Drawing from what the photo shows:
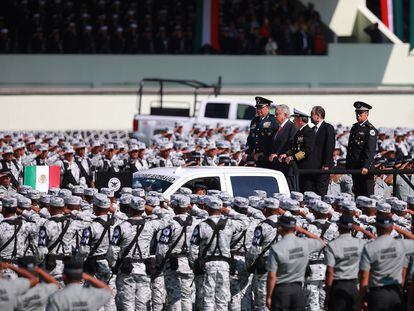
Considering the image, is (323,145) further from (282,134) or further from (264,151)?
(264,151)

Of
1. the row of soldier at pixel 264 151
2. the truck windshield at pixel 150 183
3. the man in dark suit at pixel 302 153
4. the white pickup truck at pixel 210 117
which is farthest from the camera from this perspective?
the white pickup truck at pixel 210 117

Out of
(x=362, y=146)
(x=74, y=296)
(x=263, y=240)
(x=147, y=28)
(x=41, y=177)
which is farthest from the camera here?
(x=147, y=28)

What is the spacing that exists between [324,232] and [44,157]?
31.8ft

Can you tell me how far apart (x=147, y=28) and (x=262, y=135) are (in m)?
19.9

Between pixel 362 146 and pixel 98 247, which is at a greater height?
pixel 362 146

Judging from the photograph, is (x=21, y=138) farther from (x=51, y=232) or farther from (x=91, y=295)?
(x=91, y=295)

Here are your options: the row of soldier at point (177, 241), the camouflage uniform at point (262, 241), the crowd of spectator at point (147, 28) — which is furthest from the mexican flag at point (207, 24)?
the camouflage uniform at point (262, 241)

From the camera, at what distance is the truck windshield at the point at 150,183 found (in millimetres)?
18234

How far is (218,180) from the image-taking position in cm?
1817

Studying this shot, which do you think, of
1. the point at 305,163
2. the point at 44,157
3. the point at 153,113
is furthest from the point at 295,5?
the point at 305,163

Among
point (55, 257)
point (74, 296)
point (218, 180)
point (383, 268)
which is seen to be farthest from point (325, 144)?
point (74, 296)

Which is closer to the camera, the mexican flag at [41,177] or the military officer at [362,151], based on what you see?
the military officer at [362,151]

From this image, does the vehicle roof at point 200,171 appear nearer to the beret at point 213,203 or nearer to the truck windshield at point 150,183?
the truck windshield at point 150,183

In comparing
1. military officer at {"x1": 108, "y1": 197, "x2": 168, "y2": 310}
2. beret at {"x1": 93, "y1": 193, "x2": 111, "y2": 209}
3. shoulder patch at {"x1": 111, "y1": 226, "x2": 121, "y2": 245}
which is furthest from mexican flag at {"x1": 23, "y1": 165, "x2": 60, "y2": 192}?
shoulder patch at {"x1": 111, "y1": 226, "x2": 121, "y2": 245}
